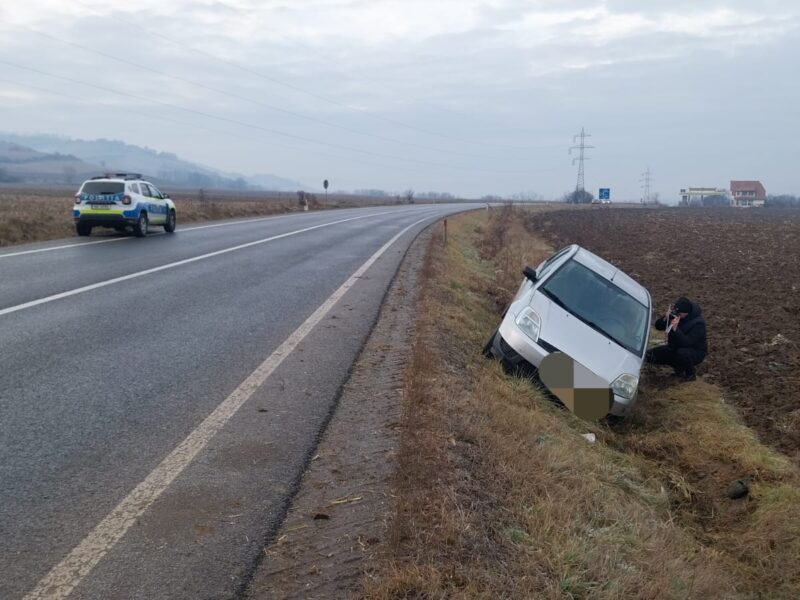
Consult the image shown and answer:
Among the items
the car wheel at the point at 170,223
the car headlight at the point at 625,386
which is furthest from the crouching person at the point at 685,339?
the car wheel at the point at 170,223

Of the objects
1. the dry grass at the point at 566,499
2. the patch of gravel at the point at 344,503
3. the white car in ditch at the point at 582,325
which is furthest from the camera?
the white car in ditch at the point at 582,325

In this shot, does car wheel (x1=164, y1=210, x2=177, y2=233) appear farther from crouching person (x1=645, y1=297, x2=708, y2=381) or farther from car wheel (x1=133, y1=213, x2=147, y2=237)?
crouching person (x1=645, y1=297, x2=708, y2=381)

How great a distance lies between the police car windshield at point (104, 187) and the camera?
61.3 ft

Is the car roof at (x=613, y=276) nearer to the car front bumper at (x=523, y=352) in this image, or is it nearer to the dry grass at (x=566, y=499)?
the dry grass at (x=566, y=499)

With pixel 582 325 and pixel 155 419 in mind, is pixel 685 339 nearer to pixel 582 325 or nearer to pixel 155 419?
pixel 582 325

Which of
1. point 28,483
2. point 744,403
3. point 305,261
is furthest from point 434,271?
point 28,483

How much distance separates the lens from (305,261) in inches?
590

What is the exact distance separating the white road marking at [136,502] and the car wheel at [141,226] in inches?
548

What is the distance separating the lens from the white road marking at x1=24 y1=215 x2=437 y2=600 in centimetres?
316

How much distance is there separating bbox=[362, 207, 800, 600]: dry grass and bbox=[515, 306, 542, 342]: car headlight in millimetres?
516

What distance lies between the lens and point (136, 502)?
3887 mm

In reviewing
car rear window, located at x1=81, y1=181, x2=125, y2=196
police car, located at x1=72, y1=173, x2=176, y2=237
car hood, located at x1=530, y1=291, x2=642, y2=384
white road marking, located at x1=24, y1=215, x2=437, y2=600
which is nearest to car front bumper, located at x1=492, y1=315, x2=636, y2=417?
car hood, located at x1=530, y1=291, x2=642, y2=384

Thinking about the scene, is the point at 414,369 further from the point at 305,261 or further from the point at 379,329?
the point at 305,261

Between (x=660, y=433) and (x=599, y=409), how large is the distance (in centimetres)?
94
